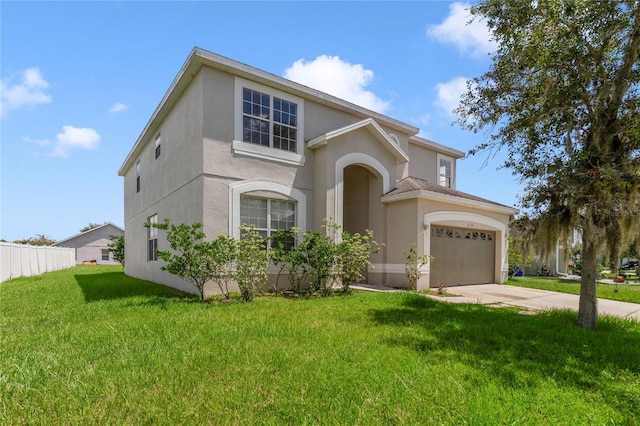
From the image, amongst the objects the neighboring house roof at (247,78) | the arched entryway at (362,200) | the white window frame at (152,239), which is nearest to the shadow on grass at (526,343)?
the arched entryway at (362,200)

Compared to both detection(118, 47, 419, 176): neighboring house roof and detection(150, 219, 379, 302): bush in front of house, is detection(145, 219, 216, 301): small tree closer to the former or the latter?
detection(150, 219, 379, 302): bush in front of house

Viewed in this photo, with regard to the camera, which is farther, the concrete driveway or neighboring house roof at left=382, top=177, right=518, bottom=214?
neighboring house roof at left=382, top=177, right=518, bottom=214

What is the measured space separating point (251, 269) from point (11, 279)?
1724 centimetres

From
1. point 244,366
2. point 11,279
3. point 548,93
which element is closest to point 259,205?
point 244,366

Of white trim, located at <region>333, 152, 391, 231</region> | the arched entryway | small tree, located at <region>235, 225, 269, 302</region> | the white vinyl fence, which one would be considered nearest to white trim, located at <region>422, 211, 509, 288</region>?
the arched entryway

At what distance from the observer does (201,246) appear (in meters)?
8.58

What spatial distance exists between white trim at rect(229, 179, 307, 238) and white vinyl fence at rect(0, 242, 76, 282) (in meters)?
14.7

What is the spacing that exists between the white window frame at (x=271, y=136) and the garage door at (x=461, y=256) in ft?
19.2

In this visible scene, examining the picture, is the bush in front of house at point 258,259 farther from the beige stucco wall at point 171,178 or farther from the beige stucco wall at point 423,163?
the beige stucco wall at point 423,163

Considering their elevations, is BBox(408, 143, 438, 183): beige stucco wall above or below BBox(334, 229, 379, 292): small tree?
above

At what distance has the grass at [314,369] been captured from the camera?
3.26 m

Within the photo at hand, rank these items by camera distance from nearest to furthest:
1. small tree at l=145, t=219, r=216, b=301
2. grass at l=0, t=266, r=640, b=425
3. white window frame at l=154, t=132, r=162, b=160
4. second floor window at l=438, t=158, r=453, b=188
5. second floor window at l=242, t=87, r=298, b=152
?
grass at l=0, t=266, r=640, b=425 < small tree at l=145, t=219, r=216, b=301 < second floor window at l=242, t=87, r=298, b=152 < white window frame at l=154, t=132, r=162, b=160 < second floor window at l=438, t=158, r=453, b=188

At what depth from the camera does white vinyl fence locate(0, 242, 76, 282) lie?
1720 cm

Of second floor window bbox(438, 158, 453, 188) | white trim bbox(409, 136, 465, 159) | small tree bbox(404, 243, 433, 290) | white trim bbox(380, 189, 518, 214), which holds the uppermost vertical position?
white trim bbox(409, 136, 465, 159)
